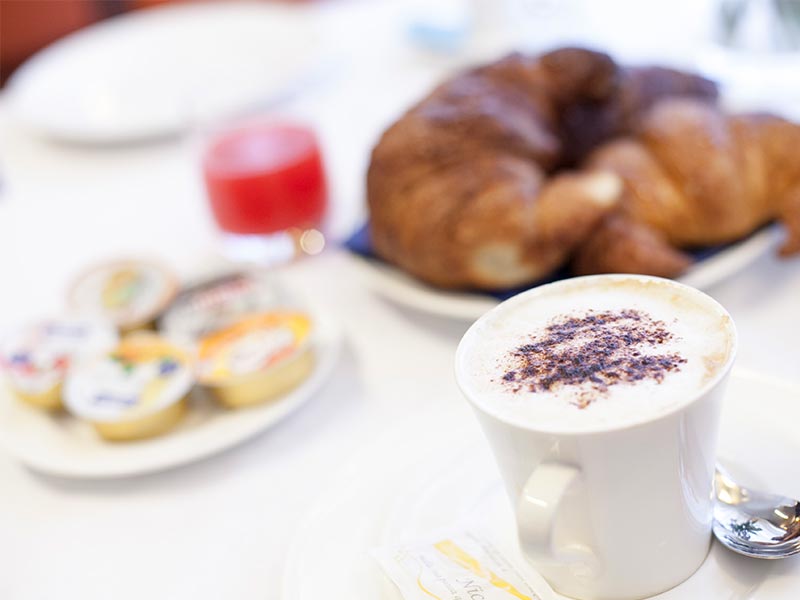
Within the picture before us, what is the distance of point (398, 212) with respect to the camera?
3.65 ft

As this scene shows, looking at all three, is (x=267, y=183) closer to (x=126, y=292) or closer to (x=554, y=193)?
(x=126, y=292)

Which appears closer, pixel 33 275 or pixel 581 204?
pixel 581 204

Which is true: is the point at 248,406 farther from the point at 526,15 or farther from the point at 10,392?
the point at 526,15

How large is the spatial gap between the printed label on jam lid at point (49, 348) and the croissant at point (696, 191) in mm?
576

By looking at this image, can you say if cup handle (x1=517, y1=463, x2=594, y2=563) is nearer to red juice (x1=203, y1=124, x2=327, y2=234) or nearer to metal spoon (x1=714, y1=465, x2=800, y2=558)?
metal spoon (x1=714, y1=465, x2=800, y2=558)

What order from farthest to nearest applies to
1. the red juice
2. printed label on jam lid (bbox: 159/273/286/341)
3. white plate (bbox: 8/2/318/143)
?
white plate (bbox: 8/2/318/143) → the red juice → printed label on jam lid (bbox: 159/273/286/341)

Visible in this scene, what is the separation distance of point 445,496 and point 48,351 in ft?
1.82

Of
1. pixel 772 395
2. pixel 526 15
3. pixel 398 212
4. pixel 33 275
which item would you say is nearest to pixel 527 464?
pixel 772 395

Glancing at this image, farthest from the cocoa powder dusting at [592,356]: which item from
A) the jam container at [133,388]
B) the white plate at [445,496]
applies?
the jam container at [133,388]

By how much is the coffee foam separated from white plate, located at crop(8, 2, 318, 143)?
1005 mm

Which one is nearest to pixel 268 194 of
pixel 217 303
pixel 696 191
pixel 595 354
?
pixel 217 303

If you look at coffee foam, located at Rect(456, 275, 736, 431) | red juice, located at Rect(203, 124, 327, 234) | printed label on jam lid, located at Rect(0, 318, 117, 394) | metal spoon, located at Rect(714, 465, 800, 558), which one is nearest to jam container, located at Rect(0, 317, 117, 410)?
printed label on jam lid, located at Rect(0, 318, 117, 394)

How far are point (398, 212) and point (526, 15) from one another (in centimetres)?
85

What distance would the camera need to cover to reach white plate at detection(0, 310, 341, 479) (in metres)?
0.94
